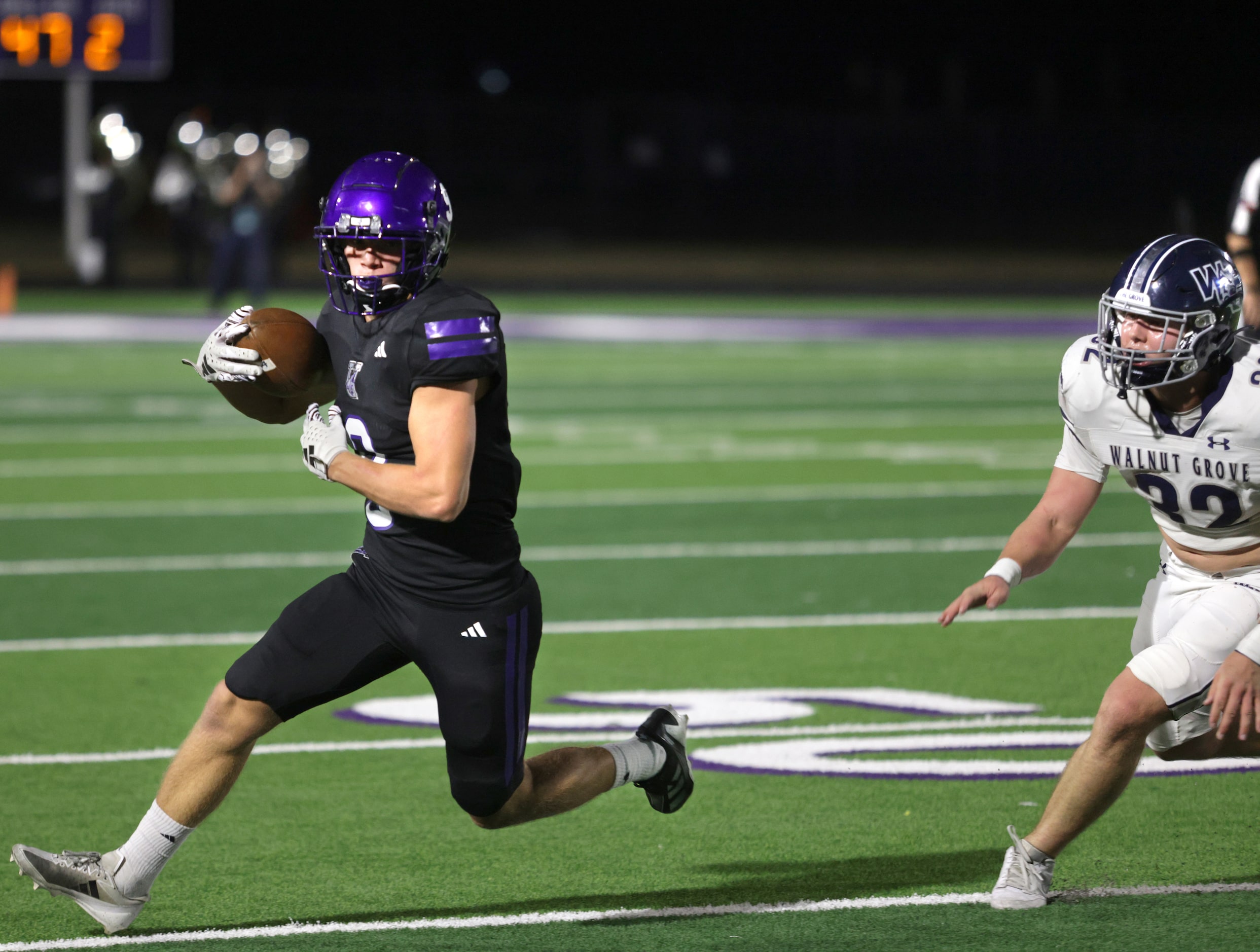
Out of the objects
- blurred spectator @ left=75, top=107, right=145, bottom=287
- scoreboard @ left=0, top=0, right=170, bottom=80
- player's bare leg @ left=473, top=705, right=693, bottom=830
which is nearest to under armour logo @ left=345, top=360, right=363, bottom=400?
player's bare leg @ left=473, top=705, right=693, bottom=830

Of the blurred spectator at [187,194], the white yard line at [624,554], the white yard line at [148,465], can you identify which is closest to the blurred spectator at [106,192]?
the blurred spectator at [187,194]

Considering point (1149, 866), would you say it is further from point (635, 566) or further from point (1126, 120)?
point (1126, 120)

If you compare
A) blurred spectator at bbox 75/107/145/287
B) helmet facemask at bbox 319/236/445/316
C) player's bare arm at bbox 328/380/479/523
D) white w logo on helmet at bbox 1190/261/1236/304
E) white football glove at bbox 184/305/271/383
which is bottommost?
blurred spectator at bbox 75/107/145/287

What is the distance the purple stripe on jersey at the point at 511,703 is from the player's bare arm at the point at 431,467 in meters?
0.33

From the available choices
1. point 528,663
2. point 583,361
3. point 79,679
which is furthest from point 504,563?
point 583,361

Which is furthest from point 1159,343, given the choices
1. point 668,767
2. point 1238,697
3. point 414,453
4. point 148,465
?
point 148,465

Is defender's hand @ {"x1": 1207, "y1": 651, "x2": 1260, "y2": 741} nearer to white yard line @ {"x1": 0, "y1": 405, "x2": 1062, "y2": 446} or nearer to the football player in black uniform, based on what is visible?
the football player in black uniform

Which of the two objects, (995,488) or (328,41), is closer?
(995,488)

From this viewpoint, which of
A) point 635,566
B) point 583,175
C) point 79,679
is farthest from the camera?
point 583,175

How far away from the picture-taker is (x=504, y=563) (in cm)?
410

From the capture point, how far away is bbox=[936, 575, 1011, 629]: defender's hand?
410 cm

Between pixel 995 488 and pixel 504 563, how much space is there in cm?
706

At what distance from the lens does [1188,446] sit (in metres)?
4.21

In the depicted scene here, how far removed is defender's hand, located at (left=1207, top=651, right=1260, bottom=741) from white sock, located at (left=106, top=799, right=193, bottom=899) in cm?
216
